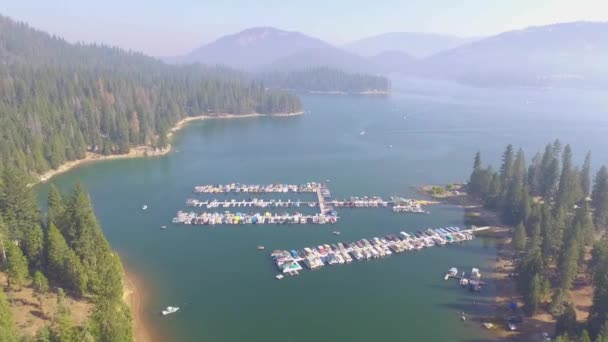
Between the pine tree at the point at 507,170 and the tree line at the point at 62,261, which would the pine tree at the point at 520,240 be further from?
the tree line at the point at 62,261

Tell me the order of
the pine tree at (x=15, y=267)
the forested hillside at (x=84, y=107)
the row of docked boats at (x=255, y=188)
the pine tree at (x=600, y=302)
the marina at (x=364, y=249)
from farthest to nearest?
the forested hillside at (x=84, y=107) < the row of docked boats at (x=255, y=188) < the marina at (x=364, y=249) < the pine tree at (x=15, y=267) < the pine tree at (x=600, y=302)

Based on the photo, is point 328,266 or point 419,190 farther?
point 419,190

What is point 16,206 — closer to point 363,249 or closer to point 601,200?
point 363,249

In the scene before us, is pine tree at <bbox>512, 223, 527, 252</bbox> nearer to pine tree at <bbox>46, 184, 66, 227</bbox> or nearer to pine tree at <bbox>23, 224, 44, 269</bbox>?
pine tree at <bbox>46, 184, 66, 227</bbox>

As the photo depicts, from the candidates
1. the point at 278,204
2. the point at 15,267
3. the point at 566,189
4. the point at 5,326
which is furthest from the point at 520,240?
the point at 15,267

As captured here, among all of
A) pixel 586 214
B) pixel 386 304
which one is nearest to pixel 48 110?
pixel 386 304

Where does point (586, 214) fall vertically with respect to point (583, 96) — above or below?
below

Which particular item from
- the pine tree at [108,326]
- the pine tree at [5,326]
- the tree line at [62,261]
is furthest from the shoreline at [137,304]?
the pine tree at [5,326]

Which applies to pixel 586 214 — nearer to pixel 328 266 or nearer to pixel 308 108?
pixel 328 266
